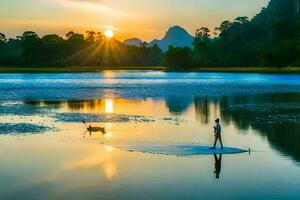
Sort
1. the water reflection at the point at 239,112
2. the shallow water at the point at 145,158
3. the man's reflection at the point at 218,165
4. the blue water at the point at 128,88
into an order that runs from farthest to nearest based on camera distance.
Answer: the blue water at the point at 128,88, the water reflection at the point at 239,112, the man's reflection at the point at 218,165, the shallow water at the point at 145,158

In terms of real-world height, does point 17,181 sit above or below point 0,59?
below

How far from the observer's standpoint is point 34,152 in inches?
958

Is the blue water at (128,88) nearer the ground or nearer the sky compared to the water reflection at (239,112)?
nearer the sky

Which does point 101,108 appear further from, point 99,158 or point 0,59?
point 0,59

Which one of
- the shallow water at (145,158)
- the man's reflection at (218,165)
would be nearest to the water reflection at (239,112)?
the shallow water at (145,158)

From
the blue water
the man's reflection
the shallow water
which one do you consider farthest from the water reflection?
the blue water

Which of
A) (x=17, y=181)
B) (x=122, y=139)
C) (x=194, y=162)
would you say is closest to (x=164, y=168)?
(x=194, y=162)

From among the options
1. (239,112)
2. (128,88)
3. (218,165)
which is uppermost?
(128,88)

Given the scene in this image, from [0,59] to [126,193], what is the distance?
18521cm

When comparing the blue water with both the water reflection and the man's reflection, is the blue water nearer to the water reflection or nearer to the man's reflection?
the water reflection

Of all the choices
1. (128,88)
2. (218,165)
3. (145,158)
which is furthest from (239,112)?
(128,88)

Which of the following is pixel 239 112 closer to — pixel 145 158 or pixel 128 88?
pixel 145 158

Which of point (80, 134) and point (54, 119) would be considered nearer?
point (80, 134)

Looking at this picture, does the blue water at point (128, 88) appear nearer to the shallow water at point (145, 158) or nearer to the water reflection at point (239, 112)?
the water reflection at point (239, 112)
